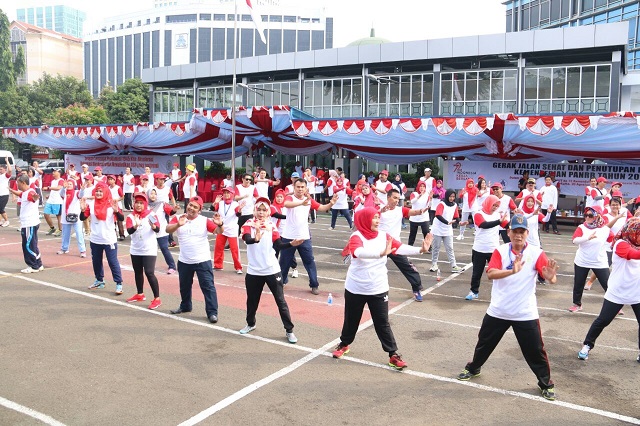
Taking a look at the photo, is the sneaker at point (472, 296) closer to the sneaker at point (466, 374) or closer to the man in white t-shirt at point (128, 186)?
the sneaker at point (466, 374)

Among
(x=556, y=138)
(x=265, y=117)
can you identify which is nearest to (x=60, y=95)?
(x=265, y=117)

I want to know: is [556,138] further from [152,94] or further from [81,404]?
[152,94]

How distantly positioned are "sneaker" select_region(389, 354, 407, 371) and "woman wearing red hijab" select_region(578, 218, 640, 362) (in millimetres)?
2226

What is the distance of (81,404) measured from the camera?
5449 millimetres

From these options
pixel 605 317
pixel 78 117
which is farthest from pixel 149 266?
pixel 78 117

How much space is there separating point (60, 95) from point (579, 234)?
6088 centimetres

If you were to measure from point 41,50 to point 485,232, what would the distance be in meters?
116

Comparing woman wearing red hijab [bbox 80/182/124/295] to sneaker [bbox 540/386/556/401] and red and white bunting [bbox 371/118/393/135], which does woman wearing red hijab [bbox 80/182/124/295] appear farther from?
red and white bunting [bbox 371/118/393/135]

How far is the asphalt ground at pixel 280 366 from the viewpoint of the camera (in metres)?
5.34

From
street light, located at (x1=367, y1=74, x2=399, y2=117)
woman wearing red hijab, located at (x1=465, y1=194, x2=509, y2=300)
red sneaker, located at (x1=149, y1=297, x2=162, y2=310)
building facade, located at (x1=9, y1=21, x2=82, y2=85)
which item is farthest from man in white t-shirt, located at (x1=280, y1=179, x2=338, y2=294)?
building facade, located at (x1=9, y1=21, x2=82, y2=85)

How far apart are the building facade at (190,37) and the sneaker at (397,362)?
11227 centimetres

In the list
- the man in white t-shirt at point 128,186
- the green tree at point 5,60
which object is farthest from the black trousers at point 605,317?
the green tree at point 5,60

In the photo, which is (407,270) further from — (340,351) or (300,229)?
(340,351)

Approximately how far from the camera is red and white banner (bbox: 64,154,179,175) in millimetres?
29406
